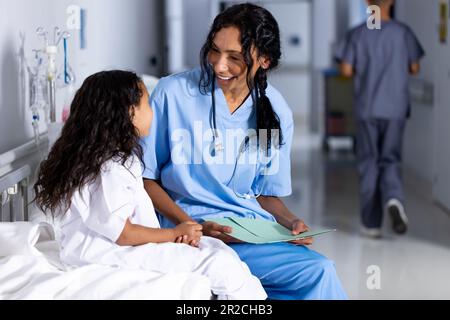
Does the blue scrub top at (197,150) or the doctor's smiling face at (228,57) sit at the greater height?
the doctor's smiling face at (228,57)

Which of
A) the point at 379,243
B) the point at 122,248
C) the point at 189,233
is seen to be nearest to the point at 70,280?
the point at 122,248

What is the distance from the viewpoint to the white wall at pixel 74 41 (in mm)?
2402

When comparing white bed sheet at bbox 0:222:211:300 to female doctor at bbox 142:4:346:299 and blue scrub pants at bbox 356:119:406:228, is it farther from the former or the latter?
blue scrub pants at bbox 356:119:406:228

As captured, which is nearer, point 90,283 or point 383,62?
point 90,283

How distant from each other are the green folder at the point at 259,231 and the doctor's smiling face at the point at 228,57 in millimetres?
328

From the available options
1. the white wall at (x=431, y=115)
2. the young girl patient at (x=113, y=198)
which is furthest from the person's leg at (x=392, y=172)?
the young girl patient at (x=113, y=198)

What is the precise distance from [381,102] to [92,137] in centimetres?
296

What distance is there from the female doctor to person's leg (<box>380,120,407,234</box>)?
97.0 inches

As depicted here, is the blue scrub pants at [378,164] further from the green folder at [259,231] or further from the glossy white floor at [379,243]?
the green folder at [259,231]

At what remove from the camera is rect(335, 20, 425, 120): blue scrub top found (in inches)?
171

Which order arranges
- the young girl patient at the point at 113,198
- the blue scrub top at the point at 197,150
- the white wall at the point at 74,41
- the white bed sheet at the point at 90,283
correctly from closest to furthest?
the white bed sheet at the point at 90,283
the young girl patient at the point at 113,198
the blue scrub top at the point at 197,150
the white wall at the point at 74,41

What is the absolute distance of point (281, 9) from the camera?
11781mm

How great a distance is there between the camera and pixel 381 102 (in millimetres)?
4418

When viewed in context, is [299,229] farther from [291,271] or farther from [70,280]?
[70,280]
